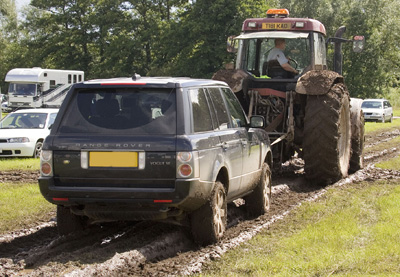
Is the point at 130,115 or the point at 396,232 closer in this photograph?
the point at 130,115

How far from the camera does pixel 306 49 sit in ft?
45.5

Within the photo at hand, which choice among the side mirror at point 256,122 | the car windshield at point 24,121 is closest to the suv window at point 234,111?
the side mirror at point 256,122

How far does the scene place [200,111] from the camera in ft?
26.5

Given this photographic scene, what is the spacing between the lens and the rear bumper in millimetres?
7395

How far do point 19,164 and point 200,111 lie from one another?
36.3 ft

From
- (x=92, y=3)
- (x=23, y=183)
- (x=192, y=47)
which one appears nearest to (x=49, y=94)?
(x=192, y=47)

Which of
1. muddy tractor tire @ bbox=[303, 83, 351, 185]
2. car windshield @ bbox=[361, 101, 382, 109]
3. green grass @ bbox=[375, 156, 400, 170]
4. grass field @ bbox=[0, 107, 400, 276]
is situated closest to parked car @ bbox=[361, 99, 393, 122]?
car windshield @ bbox=[361, 101, 382, 109]

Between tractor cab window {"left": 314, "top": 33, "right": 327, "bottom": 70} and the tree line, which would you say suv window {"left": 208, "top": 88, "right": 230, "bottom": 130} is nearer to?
tractor cab window {"left": 314, "top": 33, "right": 327, "bottom": 70}

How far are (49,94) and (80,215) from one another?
131 ft

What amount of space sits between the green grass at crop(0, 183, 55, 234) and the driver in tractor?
502 centimetres

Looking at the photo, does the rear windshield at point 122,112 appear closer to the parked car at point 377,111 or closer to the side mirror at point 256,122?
the side mirror at point 256,122

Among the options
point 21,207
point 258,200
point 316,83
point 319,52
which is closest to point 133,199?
point 258,200

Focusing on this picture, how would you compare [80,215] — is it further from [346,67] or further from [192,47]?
[346,67]

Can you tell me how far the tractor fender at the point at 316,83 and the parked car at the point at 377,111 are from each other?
1250 inches
